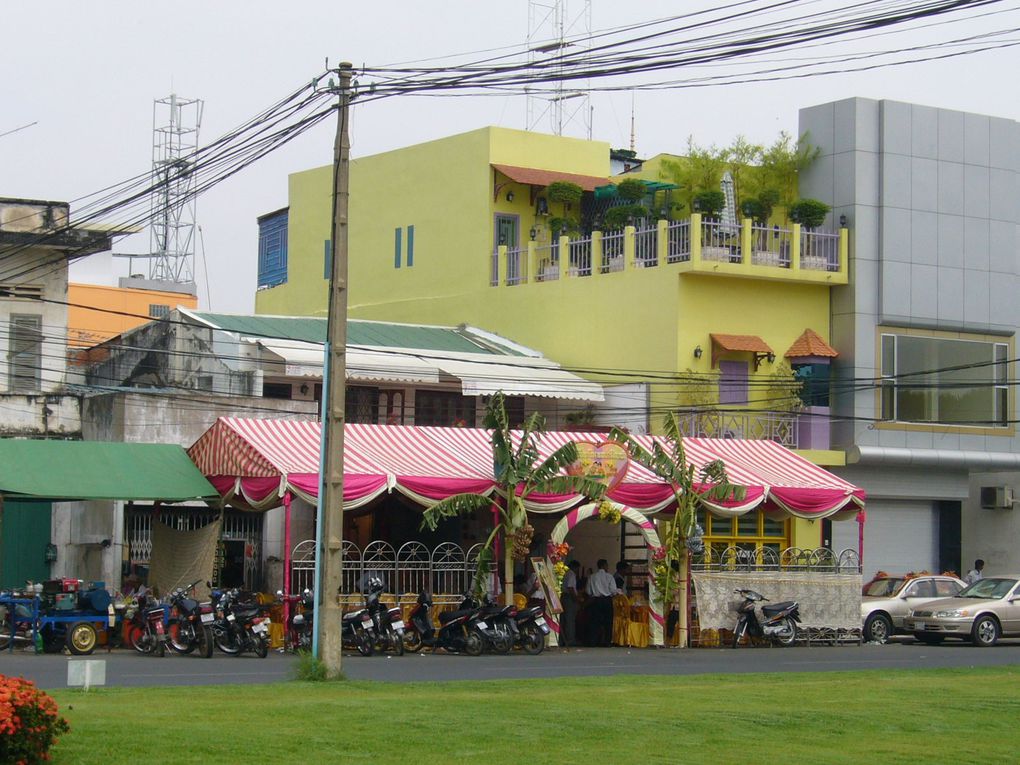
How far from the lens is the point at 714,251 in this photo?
36.4 m

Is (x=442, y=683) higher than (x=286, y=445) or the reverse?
the reverse

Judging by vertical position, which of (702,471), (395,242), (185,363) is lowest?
(702,471)

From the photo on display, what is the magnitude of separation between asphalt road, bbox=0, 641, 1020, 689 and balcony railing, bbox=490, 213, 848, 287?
10210 millimetres

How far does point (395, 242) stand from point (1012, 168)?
1619 cm

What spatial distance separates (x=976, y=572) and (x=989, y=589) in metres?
4.85

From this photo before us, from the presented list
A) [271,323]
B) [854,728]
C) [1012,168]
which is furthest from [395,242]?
[854,728]

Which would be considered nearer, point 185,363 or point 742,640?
point 742,640

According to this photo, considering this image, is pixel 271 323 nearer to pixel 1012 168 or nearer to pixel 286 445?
pixel 286 445

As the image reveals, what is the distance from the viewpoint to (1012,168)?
1563 inches

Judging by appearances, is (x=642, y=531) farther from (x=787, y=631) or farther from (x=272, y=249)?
(x=272, y=249)

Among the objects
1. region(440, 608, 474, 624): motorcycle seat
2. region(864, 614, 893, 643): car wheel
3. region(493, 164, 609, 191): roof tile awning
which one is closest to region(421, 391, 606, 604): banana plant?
region(440, 608, 474, 624): motorcycle seat

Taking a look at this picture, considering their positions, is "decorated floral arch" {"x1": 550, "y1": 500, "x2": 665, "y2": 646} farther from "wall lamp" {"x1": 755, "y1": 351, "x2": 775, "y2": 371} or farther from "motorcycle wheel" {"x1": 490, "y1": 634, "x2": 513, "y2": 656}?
"wall lamp" {"x1": 755, "y1": 351, "x2": 775, "y2": 371}

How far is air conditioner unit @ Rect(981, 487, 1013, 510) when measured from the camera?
131 ft

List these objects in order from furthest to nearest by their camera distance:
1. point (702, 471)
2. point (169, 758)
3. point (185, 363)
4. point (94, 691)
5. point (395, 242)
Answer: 1. point (395, 242)
2. point (185, 363)
3. point (702, 471)
4. point (94, 691)
5. point (169, 758)
